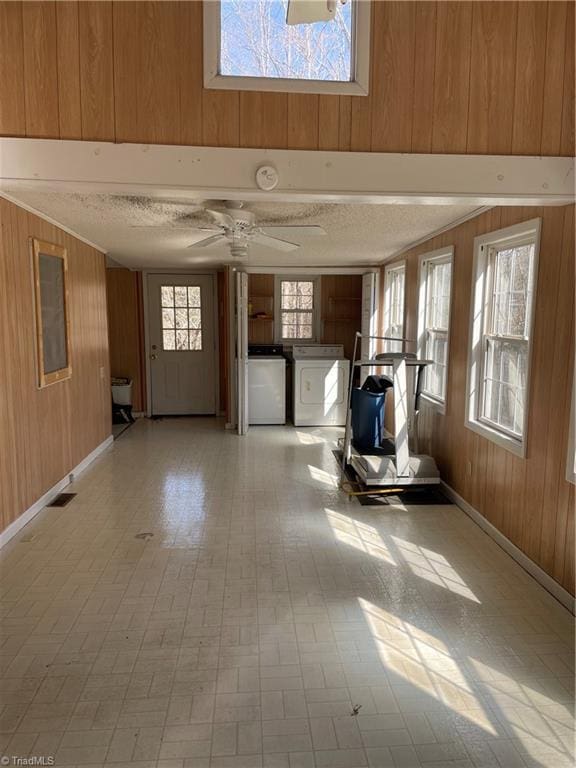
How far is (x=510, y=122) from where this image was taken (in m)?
2.42

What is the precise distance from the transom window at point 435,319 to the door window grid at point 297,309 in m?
3.15

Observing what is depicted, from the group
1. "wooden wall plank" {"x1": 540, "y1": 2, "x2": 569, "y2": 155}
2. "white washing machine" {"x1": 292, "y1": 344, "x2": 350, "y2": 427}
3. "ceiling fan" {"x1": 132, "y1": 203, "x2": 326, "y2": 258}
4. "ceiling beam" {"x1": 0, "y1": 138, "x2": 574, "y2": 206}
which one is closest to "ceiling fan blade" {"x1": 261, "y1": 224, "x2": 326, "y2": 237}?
"ceiling fan" {"x1": 132, "y1": 203, "x2": 326, "y2": 258}

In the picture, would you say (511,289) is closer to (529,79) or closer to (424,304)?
(529,79)

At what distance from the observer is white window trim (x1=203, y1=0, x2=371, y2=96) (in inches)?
90.2

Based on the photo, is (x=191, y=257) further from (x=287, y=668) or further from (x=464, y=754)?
Result: (x=464, y=754)

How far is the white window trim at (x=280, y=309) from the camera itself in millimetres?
7828

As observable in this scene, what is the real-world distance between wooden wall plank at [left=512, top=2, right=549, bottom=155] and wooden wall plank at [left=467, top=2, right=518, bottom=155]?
3 cm

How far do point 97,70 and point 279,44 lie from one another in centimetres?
85

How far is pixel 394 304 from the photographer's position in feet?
20.9

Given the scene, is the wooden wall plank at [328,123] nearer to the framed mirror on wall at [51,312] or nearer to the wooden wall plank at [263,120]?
the wooden wall plank at [263,120]

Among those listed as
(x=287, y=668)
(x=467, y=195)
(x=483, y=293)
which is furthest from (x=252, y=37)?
(x=287, y=668)

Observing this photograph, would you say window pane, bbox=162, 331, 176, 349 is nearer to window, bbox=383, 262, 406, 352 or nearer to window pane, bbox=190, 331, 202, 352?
window pane, bbox=190, 331, 202, 352

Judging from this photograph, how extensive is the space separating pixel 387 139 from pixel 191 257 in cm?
424

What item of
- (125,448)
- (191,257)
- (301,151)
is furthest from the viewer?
(191,257)
